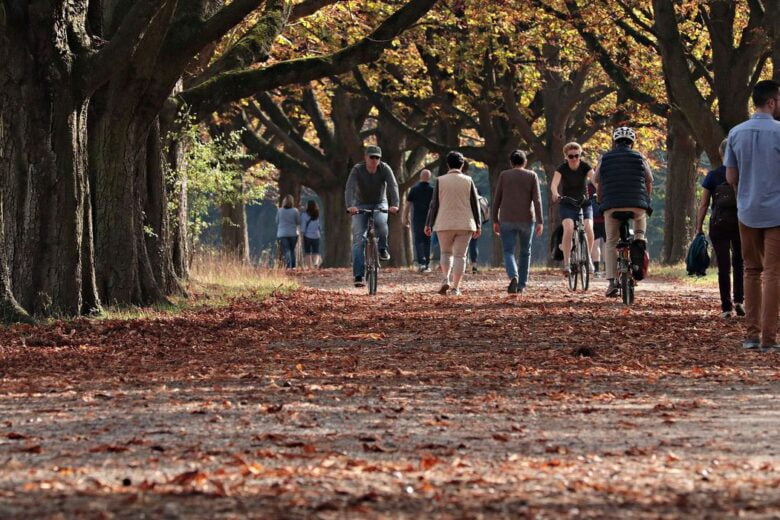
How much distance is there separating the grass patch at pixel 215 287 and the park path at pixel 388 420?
1017 millimetres

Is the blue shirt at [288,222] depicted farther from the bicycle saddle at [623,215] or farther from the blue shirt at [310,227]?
the bicycle saddle at [623,215]

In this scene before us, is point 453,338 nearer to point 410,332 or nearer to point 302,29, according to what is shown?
point 410,332

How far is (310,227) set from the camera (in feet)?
129

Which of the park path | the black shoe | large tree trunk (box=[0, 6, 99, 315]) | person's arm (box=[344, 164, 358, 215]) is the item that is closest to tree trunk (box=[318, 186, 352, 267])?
person's arm (box=[344, 164, 358, 215])

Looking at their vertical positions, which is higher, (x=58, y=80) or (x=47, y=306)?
(x=58, y=80)

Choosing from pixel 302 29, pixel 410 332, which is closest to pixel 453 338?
pixel 410 332

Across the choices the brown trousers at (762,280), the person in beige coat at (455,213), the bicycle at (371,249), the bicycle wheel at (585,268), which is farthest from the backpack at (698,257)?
the bicycle at (371,249)

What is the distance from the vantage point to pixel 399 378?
10375 millimetres

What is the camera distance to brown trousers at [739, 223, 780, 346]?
12.0 meters

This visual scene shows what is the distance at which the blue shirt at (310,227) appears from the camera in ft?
129

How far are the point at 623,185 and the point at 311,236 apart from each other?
71.3 ft

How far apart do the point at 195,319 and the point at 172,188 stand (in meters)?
5.96

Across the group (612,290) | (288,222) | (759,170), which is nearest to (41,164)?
(759,170)

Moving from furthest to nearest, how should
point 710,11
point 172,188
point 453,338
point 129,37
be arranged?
1. point 710,11
2. point 172,188
3. point 129,37
4. point 453,338
